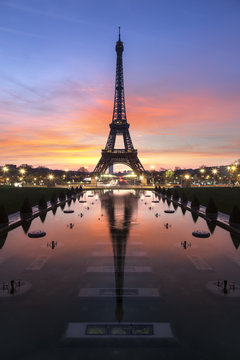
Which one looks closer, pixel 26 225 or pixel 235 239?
pixel 235 239

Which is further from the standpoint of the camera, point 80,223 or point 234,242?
point 80,223

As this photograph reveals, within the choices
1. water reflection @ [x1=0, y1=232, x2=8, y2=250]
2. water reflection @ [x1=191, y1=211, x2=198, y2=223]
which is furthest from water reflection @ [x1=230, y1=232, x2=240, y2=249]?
water reflection @ [x1=0, y1=232, x2=8, y2=250]

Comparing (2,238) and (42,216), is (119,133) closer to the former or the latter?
(42,216)

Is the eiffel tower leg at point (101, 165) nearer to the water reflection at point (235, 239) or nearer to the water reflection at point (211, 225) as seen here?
the water reflection at point (211, 225)

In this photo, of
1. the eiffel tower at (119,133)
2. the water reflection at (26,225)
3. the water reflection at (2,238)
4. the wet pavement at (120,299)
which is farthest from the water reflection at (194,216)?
the eiffel tower at (119,133)

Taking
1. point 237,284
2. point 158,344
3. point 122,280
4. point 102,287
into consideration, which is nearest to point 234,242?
point 237,284

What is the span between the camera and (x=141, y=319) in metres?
7.77

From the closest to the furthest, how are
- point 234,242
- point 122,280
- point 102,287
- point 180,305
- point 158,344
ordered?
point 158,344 → point 180,305 → point 102,287 → point 122,280 → point 234,242

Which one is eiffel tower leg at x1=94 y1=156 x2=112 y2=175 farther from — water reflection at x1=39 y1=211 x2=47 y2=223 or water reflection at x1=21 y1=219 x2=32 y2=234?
water reflection at x1=21 y1=219 x2=32 y2=234

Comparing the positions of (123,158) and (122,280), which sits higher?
(123,158)

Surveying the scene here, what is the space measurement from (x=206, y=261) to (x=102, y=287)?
6122 mm

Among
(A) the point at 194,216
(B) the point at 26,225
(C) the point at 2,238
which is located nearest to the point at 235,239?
(A) the point at 194,216

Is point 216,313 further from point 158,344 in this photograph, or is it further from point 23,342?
point 23,342

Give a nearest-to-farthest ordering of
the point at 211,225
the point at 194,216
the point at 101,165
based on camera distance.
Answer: the point at 211,225, the point at 194,216, the point at 101,165
